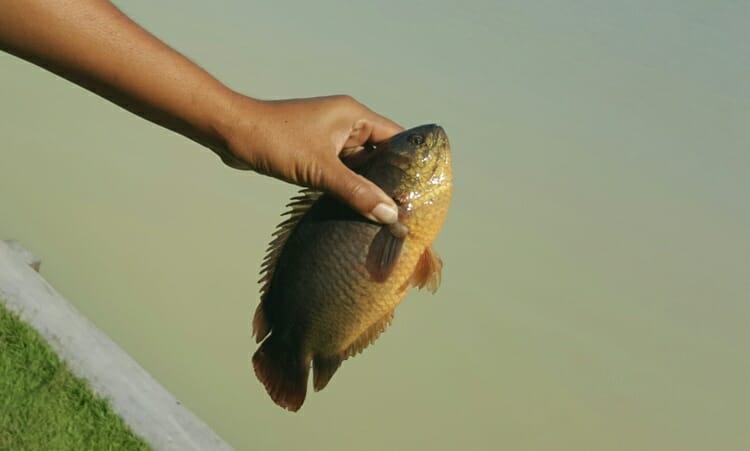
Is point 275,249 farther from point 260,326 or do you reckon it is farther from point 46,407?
point 46,407

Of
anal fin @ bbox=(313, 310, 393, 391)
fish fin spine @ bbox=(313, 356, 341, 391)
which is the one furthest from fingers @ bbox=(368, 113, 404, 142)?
fish fin spine @ bbox=(313, 356, 341, 391)

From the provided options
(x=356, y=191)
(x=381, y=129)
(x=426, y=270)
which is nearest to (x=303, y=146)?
(x=356, y=191)

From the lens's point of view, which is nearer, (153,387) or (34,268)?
(153,387)

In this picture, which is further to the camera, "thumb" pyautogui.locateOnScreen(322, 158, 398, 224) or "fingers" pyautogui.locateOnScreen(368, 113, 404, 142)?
"fingers" pyautogui.locateOnScreen(368, 113, 404, 142)

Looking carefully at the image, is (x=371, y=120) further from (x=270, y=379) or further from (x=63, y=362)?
(x=63, y=362)

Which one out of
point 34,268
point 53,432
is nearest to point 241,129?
point 53,432

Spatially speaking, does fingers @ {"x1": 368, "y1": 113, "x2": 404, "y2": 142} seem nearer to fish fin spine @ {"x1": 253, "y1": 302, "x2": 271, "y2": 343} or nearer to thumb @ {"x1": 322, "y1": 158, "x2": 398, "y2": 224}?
thumb @ {"x1": 322, "y1": 158, "x2": 398, "y2": 224}

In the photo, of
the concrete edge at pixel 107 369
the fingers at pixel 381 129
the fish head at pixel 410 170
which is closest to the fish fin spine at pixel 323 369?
the fish head at pixel 410 170

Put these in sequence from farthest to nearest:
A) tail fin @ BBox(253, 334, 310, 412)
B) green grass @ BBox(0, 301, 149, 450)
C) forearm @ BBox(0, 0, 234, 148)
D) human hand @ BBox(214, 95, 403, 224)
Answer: green grass @ BBox(0, 301, 149, 450)
tail fin @ BBox(253, 334, 310, 412)
human hand @ BBox(214, 95, 403, 224)
forearm @ BBox(0, 0, 234, 148)
